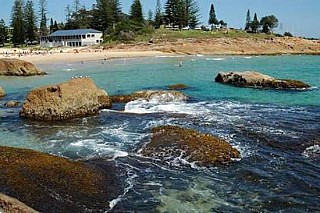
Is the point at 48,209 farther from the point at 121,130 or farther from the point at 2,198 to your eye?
the point at 121,130

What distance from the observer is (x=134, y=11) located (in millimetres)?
122125

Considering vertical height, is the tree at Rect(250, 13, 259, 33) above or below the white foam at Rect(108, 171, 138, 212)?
above

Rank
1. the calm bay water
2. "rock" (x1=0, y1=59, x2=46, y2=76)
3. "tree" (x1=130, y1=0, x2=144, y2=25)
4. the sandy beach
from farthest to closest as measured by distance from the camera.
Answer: "tree" (x1=130, y1=0, x2=144, y2=25) → the sandy beach → "rock" (x1=0, y1=59, x2=46, y2=76) → the calm bay water

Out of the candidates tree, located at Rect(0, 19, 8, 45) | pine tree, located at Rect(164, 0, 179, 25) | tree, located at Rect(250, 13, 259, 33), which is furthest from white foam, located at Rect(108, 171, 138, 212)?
tree, located at Rect(250, 13, 259, 33)

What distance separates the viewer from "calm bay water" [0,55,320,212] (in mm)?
10484

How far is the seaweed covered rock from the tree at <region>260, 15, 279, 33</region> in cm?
13513

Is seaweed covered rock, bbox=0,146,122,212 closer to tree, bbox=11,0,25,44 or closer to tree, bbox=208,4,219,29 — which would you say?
tree, bbox=11,0,25,44

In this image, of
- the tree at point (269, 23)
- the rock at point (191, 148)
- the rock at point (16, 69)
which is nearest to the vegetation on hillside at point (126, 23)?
the tree at point (269, 23)

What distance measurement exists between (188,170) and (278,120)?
9.00 metres

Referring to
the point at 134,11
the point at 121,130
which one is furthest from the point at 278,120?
the point at 134,11

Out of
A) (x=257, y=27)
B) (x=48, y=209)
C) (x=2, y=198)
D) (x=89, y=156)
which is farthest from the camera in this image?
(x=257, y=27)

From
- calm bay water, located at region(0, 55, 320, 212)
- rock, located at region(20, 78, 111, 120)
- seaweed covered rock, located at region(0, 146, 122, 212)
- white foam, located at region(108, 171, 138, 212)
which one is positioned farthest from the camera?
rock, located at region(20, 78, 111, 120)

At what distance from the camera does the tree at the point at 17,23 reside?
11171cm

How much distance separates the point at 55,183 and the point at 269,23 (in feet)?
450
